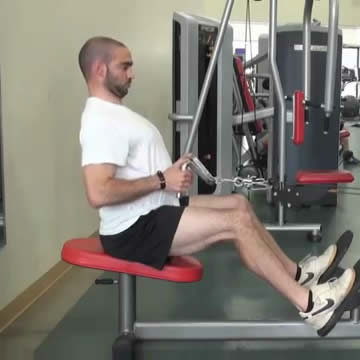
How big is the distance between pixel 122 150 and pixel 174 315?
0.98 m

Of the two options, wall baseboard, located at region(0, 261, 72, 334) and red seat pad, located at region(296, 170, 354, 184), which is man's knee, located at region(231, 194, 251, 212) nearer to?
wall baseboard, located at region(0, 261, 72, 334)

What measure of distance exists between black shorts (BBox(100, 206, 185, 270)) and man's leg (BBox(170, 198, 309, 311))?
31 millimetres

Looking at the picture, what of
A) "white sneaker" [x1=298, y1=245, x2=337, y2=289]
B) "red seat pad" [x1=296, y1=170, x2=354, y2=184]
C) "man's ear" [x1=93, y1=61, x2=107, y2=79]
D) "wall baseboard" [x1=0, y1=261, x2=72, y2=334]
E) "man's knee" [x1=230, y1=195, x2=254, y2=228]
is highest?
"man's ear" [x1=93, y1=61, x2=107, y2=79]

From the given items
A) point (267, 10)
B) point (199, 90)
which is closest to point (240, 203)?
point (199, 90)

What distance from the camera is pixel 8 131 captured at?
95.6 inches

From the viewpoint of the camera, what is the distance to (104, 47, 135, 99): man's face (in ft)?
6.59

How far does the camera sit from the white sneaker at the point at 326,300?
6.27ft

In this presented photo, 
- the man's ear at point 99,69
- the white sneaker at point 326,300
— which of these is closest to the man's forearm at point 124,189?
the man's ear at point 99,69

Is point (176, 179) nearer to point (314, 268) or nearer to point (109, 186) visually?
point (109, 186)

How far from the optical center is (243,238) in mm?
1964

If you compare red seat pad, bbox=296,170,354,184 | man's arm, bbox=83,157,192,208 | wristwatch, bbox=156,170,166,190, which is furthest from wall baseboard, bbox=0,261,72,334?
red seat pad, bbox=296,170,354,184

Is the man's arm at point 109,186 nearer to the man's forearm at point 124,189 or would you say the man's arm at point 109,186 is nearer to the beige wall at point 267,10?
the man's forearm at point 124,189

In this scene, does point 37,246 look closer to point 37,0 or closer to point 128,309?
point 128,309

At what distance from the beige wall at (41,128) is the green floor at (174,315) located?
0.20 meters
